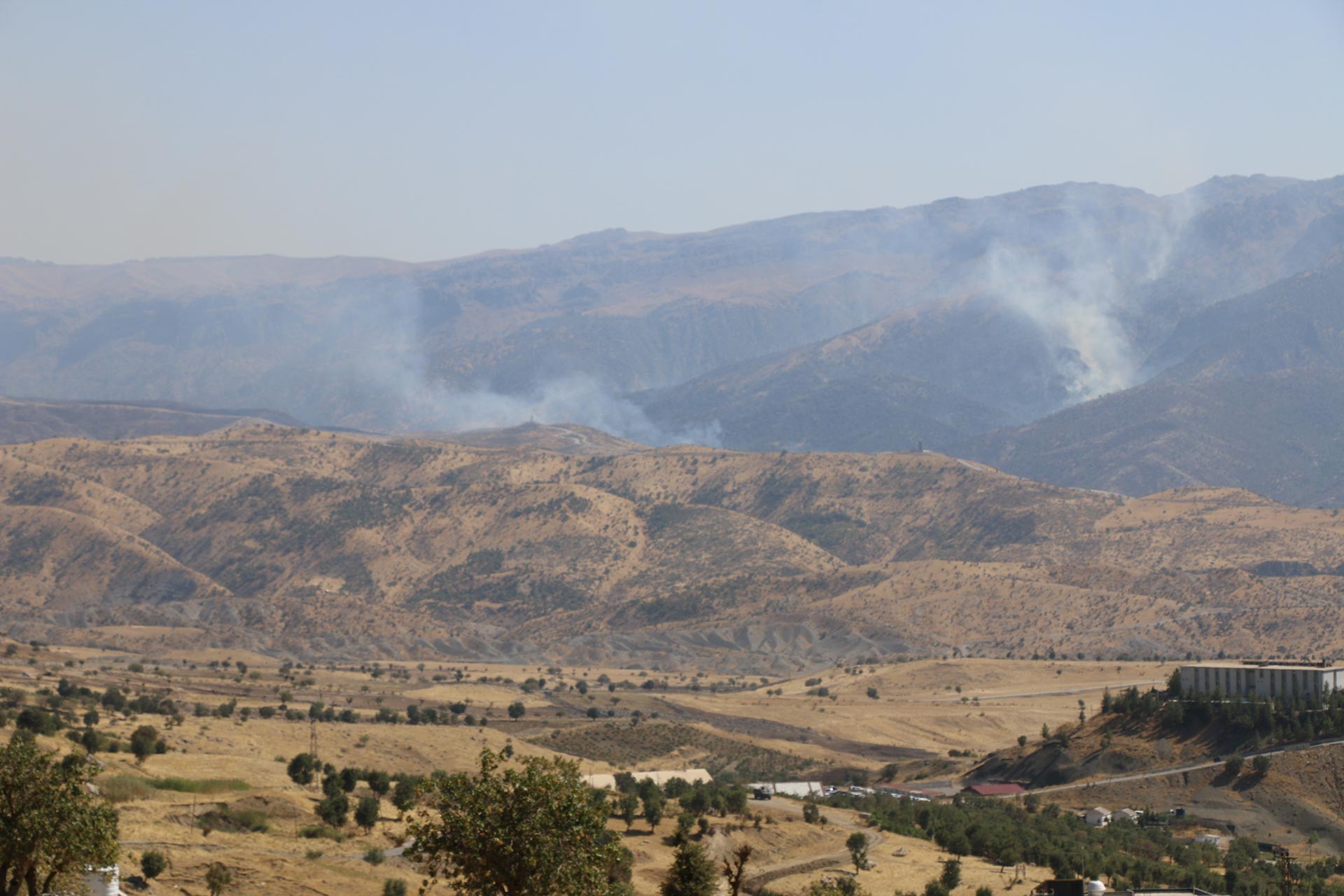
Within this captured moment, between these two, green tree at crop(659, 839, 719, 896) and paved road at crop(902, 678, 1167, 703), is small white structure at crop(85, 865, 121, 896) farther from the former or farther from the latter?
paved road at crop(902, 678, 1167, 703)

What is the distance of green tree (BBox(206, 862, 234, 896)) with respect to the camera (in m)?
55.3

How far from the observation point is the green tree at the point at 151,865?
54.7 metres

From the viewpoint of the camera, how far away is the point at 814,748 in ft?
430

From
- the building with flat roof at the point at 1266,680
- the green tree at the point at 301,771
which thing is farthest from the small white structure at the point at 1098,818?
the green tree at the point at 301,771

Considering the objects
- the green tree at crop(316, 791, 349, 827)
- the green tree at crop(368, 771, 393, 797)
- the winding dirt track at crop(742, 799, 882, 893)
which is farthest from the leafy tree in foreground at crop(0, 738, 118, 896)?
the green tree at crop(368, 771, 393, 797)

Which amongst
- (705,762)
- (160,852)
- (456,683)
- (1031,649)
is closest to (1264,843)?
(705,762)

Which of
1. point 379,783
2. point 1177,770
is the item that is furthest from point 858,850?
point 1177,770

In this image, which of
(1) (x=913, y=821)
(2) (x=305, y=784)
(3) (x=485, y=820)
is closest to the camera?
(3) (x=485, y=820)

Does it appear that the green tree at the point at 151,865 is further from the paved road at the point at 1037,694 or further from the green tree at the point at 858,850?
→ the paved road at the point at 1037,694

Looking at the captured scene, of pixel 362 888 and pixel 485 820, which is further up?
pixel 485 820

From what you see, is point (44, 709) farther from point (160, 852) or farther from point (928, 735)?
point (928, 735)

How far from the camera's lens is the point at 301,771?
3056 inches

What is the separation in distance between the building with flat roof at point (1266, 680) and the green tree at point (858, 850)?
38648 mm

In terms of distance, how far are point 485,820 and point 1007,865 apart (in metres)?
41.8
